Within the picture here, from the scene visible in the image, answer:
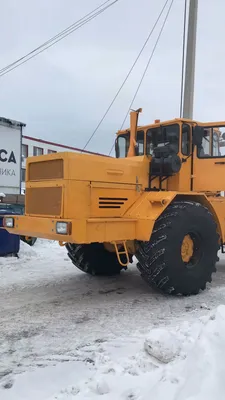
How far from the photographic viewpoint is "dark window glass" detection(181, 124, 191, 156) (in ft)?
21.7

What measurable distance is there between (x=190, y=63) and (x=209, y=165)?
5332 millimetres

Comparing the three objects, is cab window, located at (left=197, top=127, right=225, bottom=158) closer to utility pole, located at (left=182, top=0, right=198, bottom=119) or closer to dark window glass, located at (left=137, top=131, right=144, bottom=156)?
dark window glass, located at (left=137, top=131, right=144, bottom=156)

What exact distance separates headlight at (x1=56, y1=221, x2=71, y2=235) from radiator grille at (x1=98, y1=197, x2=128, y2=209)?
2.31 ft

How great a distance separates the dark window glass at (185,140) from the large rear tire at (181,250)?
980mm

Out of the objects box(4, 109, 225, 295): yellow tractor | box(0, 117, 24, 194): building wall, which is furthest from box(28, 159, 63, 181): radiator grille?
box(0, 117, 24, 194): building wall

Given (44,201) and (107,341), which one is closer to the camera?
(107,341)

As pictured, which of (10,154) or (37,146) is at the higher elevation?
(37,146)

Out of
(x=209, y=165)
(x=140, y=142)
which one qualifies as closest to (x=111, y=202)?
(x=140, y=142)

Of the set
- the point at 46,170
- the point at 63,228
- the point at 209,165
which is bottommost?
the point at 63,228

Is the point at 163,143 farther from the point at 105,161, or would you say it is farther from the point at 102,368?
the point at 102,368

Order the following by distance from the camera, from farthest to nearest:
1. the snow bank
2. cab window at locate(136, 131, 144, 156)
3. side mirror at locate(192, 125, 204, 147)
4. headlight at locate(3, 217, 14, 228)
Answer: cab window at locate(136, 131, 144, 156), side mirror at locate(192, 125, 204, 147), headlight at locate(3, 217, 14, 228), the snow bank

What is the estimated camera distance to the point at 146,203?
234 inches

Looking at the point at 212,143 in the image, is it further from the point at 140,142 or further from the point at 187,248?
A: the point at 187,248

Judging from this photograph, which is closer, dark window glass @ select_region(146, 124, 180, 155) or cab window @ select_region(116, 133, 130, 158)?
dark window glass @ select_region(146, 124, 180, 155)
